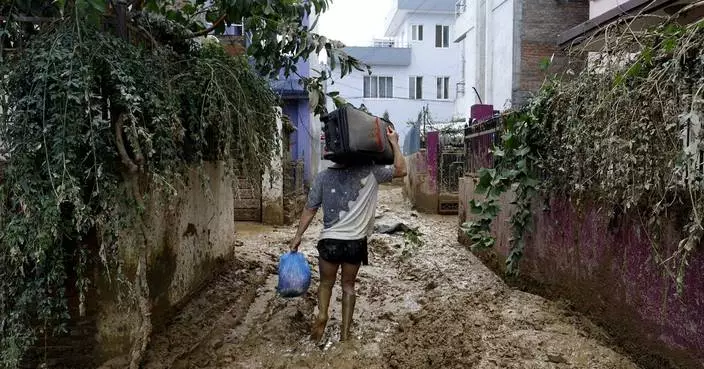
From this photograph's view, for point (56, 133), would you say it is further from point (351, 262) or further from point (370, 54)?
point (370, 54)

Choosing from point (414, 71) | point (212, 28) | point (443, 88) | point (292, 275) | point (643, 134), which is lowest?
point (292, 275)

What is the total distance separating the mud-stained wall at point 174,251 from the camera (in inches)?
147

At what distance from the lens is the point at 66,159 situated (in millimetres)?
3166

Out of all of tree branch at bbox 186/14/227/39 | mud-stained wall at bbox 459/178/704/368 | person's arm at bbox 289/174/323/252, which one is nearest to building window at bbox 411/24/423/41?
mud-stained wall at bbox 459/178/704/368

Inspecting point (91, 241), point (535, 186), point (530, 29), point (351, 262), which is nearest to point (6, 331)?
point (91, 241)

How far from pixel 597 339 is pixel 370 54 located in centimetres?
2805

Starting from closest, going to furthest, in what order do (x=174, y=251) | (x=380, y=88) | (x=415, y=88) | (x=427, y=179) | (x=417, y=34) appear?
(x=174, y=251) < (x=427, y=179) < (x=417, y=34) < (x=415, y=88) < (x=380, y=88)

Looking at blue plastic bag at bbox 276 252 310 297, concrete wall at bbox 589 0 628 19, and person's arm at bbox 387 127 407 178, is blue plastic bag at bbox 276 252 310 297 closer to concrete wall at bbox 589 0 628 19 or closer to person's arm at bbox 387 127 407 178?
person's arm at bbox 387 127 407 178

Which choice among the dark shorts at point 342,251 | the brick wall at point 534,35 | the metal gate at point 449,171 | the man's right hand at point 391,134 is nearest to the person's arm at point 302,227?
the dark shorts at point 342,251

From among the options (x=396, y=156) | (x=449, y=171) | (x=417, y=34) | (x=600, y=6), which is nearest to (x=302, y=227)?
(x=396, y=156)

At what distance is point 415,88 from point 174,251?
27.9 metres

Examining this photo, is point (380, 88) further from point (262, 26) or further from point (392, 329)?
point (392, 329)

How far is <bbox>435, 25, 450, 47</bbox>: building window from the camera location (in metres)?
31.1

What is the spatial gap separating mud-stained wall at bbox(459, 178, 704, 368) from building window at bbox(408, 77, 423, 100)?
1034 inches
